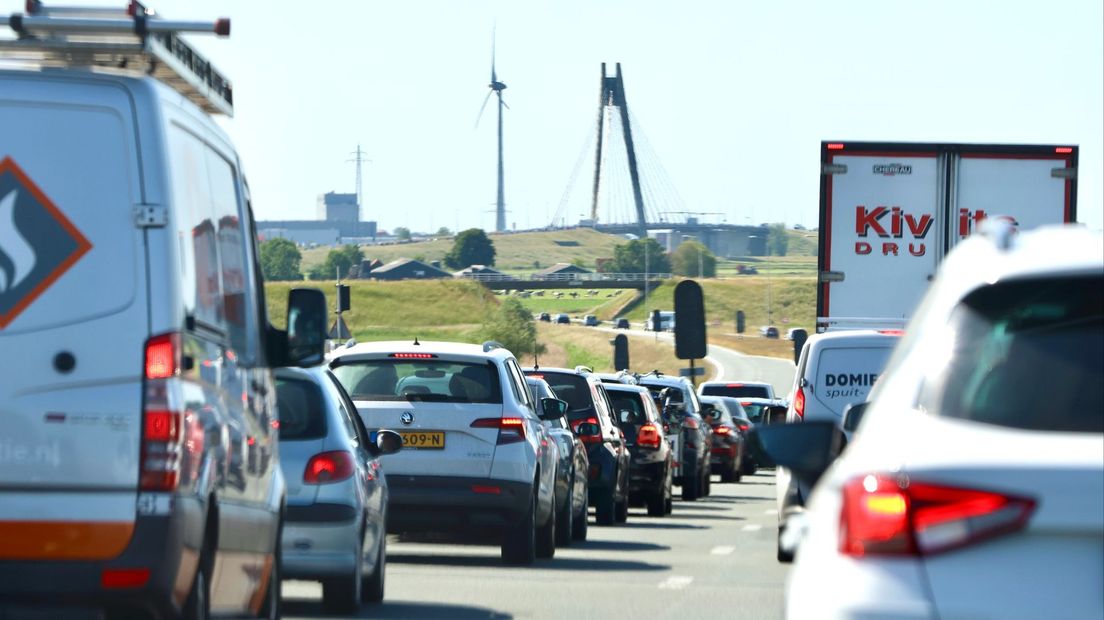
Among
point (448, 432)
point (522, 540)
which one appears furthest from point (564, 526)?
point (448, 432)

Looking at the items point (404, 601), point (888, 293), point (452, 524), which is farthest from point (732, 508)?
point (404, 601)

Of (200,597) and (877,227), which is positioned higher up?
(877,227)

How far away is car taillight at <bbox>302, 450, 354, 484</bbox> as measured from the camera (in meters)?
12.0

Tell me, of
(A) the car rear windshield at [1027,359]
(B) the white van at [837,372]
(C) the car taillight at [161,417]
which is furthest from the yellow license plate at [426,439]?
(A) the car rear windshield at [1027,359]

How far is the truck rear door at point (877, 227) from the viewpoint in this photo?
2233cm

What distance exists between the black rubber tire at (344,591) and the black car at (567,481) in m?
5.50

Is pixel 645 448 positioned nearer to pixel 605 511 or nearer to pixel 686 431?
pixel 605 511

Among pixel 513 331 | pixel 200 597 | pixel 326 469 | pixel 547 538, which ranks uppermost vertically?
pixel 200 597

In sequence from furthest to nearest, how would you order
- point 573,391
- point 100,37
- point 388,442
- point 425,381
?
1. point 573,391
2. point 425,381
3. point 388,442
4. point 100,37

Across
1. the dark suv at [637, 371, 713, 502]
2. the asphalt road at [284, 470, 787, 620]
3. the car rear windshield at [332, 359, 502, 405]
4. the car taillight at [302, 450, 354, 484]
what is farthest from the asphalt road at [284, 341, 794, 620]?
the dark suv at [637, 371, 713, 502]

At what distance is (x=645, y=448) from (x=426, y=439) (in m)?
9.44

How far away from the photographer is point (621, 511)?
23250 millimetres

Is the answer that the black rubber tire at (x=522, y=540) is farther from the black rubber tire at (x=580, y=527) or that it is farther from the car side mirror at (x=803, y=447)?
the car side mirror at (x=803, y=447)

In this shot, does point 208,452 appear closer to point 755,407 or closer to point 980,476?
point 980,476
